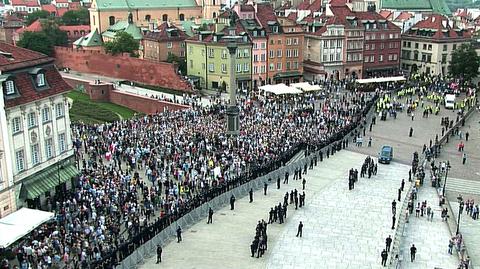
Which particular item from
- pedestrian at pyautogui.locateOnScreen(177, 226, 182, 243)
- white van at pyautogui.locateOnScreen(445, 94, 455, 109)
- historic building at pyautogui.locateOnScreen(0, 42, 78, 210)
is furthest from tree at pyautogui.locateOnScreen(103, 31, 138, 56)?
pedestrian at pyautogui.locateOnScreen(177, 226, 182, 243)

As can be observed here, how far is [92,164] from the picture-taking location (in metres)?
37.3

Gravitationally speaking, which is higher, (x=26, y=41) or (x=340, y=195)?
(x=26, y=41)

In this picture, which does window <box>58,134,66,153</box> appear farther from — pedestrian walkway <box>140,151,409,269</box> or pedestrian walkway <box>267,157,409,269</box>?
pedestrian walkway <box>267,157,409,269</box>

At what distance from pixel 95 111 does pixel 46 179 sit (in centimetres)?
3376

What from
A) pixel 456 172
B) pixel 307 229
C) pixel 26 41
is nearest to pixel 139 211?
pixel 307 229

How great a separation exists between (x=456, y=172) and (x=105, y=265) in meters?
27.0

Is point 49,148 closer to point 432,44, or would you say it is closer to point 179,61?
point 179,61

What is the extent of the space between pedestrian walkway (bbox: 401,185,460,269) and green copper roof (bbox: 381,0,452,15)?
268 feet

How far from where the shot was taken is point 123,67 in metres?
81.2

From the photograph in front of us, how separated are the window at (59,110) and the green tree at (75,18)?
94.2 meters

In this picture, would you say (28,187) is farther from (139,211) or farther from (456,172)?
(456,172)

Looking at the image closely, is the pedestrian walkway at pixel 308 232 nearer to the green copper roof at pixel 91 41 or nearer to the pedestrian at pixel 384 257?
the pedestrian at pixel 384 257

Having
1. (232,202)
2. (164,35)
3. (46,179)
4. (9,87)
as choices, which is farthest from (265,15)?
(9,87)

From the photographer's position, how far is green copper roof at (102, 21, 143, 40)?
299 feet
